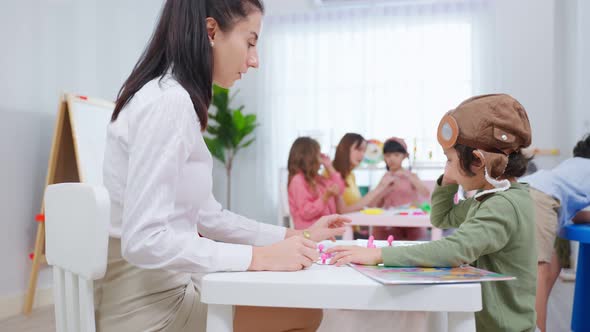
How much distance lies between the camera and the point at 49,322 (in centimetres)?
289

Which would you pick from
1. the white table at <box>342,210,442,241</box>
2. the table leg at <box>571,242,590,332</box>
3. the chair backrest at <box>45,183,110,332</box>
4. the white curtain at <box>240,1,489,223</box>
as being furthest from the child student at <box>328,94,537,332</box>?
the white curtain at <box>240,1,489,223</box>

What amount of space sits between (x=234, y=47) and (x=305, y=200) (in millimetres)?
2746

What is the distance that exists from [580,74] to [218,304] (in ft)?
13.7

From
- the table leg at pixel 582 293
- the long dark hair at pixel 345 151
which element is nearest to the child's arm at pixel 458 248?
the table leg at pixel 582 293

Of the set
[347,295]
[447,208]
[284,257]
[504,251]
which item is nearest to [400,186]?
[447,208]

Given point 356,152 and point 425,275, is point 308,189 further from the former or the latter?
point 425,275

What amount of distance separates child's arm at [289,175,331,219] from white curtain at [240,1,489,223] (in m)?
2.01

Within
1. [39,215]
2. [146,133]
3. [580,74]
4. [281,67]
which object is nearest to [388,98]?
[281,67]

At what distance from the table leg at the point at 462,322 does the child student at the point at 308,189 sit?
9.74ft

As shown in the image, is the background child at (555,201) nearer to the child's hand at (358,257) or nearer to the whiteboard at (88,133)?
the child's hand at (358,257)

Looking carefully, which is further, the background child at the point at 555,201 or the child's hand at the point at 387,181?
the child's hand at the point at 387,181

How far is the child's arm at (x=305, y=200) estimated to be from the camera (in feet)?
12.4

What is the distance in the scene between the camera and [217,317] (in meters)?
0.82

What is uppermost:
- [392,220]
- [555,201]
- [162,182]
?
[162,182]
